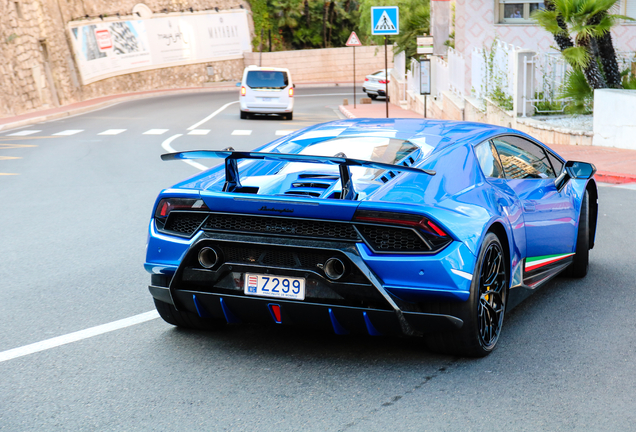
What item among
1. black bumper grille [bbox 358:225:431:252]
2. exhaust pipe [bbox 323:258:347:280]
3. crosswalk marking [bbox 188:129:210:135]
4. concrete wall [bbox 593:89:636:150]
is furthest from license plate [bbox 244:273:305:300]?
crosswalk marking [bbox 188:129:210:135]

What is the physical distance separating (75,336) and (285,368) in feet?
4.96

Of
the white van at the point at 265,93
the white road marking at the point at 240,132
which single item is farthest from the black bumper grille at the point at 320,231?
the white van at the point at 265,93

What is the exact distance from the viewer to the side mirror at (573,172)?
566 centimetres

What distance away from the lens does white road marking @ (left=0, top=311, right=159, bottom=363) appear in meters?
4.70

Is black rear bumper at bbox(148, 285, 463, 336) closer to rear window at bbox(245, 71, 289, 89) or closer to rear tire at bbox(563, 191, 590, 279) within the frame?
rear tire at bbox(563, 191, 590, 279)

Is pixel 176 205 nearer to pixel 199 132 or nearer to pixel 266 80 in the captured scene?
pixel 199 132

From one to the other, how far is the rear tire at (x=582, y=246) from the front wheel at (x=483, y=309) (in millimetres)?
1697

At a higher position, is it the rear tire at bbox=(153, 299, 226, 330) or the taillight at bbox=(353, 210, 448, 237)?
the taillight at bbox=(353, 210, 448, 237)

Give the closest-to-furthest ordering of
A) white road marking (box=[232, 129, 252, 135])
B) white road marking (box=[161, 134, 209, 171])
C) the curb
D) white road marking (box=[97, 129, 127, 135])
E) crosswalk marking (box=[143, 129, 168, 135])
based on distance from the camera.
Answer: the curb → white road marking (box=[161, 134, 209, 171]) → white road marking (box=[232, 129, 252, 135]) → crosswalk marking (box=[143, 129, 168, 135]) → white road marking (box=[97, 129, 127, 135])

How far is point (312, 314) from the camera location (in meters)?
4.19

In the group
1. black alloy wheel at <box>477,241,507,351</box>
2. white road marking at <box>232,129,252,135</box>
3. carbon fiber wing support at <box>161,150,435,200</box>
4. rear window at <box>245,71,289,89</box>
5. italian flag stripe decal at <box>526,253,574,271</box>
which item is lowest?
white road marking at <box>232,129,252,135</box>

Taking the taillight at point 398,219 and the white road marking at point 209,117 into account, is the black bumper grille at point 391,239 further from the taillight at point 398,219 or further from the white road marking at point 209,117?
the white road marking at point 209,117

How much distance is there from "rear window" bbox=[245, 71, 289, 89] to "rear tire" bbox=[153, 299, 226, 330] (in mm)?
22971

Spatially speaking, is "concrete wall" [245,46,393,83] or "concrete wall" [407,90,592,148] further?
"concrete wall" [245,46,393,83]
